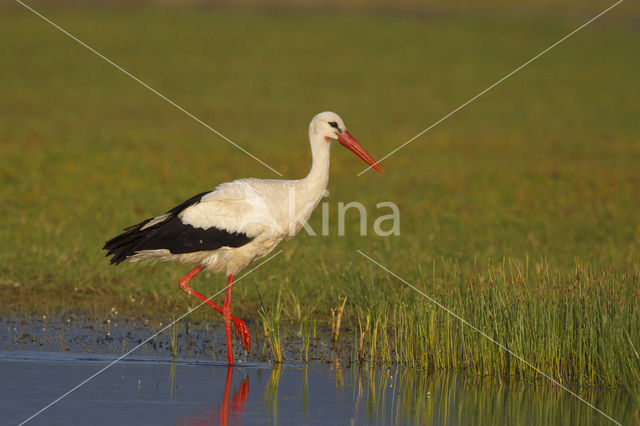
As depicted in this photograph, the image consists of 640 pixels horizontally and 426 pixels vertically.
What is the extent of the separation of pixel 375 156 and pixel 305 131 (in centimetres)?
468

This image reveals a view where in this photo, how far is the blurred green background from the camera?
34.7ft

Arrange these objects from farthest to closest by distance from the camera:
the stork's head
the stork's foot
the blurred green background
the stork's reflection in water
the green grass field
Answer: the blurred green background
the stork's head
the stork's foot
the green grass field
the stork's reflection in water

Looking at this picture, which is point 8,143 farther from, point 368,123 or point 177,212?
point 177,212

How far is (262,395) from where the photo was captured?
6.70m

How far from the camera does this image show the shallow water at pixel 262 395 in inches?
243

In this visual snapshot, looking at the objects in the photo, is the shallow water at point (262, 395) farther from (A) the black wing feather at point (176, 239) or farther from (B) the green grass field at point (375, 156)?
(A) the black wing feather at point (176, 239)

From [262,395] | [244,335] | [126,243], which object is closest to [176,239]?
[126,243]

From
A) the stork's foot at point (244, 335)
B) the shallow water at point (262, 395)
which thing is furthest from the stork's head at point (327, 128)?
the shallow water at point (262, 395)

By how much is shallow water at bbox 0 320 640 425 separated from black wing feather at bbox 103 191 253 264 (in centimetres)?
97

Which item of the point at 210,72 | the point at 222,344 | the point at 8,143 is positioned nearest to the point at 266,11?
the point at 210,72

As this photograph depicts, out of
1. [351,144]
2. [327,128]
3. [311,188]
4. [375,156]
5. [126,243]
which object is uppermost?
[375,156]

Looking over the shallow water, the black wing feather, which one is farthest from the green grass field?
the black wing feather

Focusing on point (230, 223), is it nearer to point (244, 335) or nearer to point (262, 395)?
point (244, 335)

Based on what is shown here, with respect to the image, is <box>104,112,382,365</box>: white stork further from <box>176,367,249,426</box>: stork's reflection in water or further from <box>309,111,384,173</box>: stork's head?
<box>176,367,249,426</box>: stork's reflection in water
